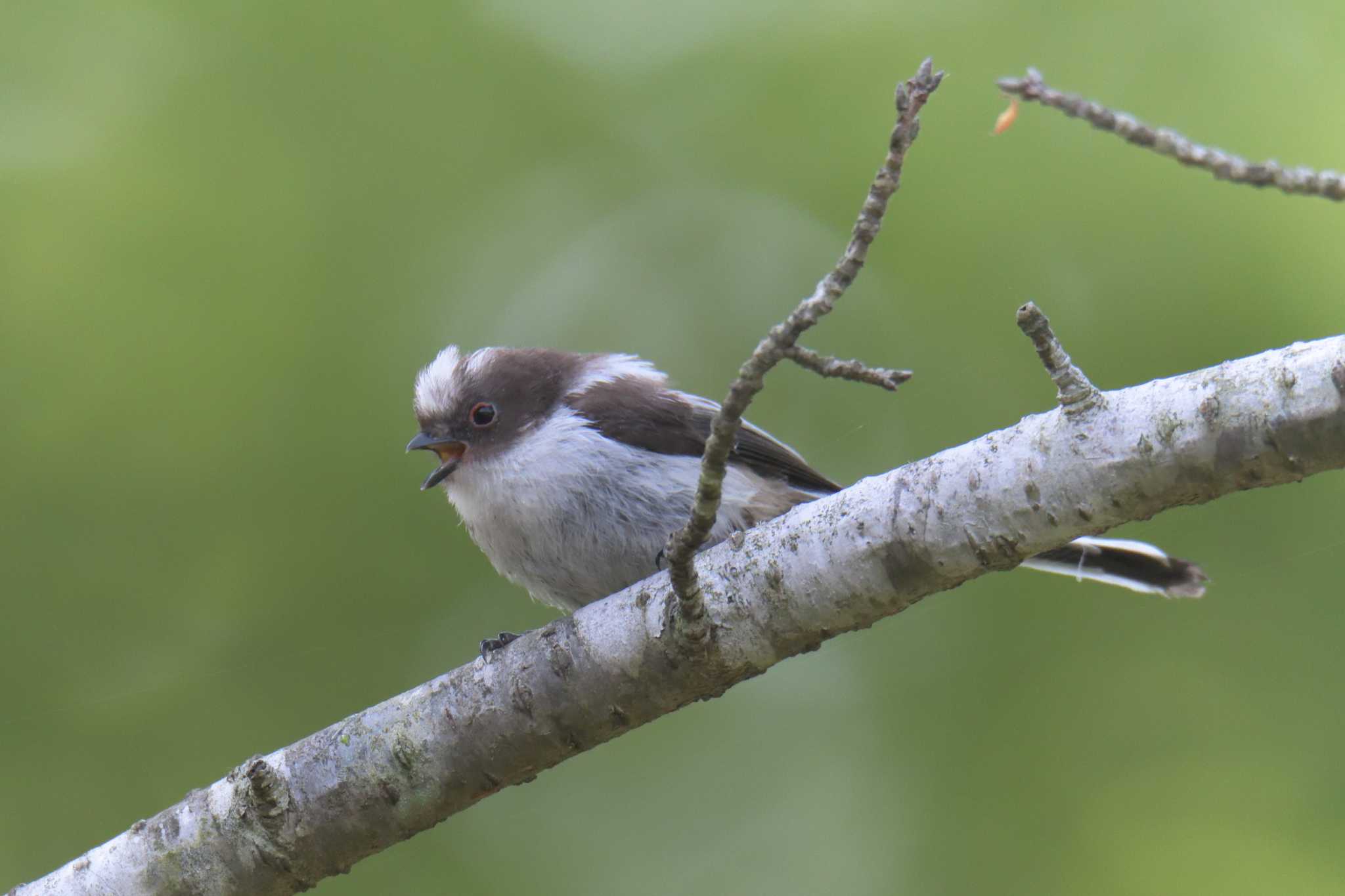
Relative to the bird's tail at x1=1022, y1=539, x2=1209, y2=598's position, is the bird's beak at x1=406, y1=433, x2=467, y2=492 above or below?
above

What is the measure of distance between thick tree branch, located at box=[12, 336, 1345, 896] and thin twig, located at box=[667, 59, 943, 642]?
22 centimetres

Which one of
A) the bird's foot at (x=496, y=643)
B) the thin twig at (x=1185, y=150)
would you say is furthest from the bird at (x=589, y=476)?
the thin twig at (x=1185, y=150)

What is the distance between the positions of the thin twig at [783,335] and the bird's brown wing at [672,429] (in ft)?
4.50

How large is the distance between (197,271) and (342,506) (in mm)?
1216

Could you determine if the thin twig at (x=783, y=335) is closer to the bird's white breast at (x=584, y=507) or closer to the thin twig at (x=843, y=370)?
the thin twig at (x=843, y=370)

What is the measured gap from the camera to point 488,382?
443cm

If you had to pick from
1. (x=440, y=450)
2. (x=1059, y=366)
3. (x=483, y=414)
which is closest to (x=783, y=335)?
(x=1059, y=366)

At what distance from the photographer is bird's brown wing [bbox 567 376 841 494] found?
13.4 feet

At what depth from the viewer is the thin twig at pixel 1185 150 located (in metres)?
1.81

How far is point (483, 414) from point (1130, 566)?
2.23 m

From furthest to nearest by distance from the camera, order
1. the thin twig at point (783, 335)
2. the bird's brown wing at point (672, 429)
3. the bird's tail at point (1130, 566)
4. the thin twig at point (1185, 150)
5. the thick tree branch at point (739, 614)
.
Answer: the bird's brown wing at point (672, 429), the bird's tail at point (1130, 566), the thick tree branch at point (739, 614), the thin twig at point (783, 335), the thin twig at point (1185, 150)

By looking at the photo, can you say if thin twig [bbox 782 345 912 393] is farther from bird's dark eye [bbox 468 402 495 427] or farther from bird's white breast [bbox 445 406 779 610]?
bird's dark eye [bbox 468 402 495 427]

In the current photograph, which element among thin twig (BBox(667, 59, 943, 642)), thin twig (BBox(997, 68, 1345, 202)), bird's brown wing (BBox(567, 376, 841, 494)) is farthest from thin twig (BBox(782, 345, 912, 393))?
bird's brown wing (BBox(567, 376, 841, 494))

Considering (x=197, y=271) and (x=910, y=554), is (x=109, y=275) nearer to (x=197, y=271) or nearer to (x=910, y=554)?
(x=197, y=271)
